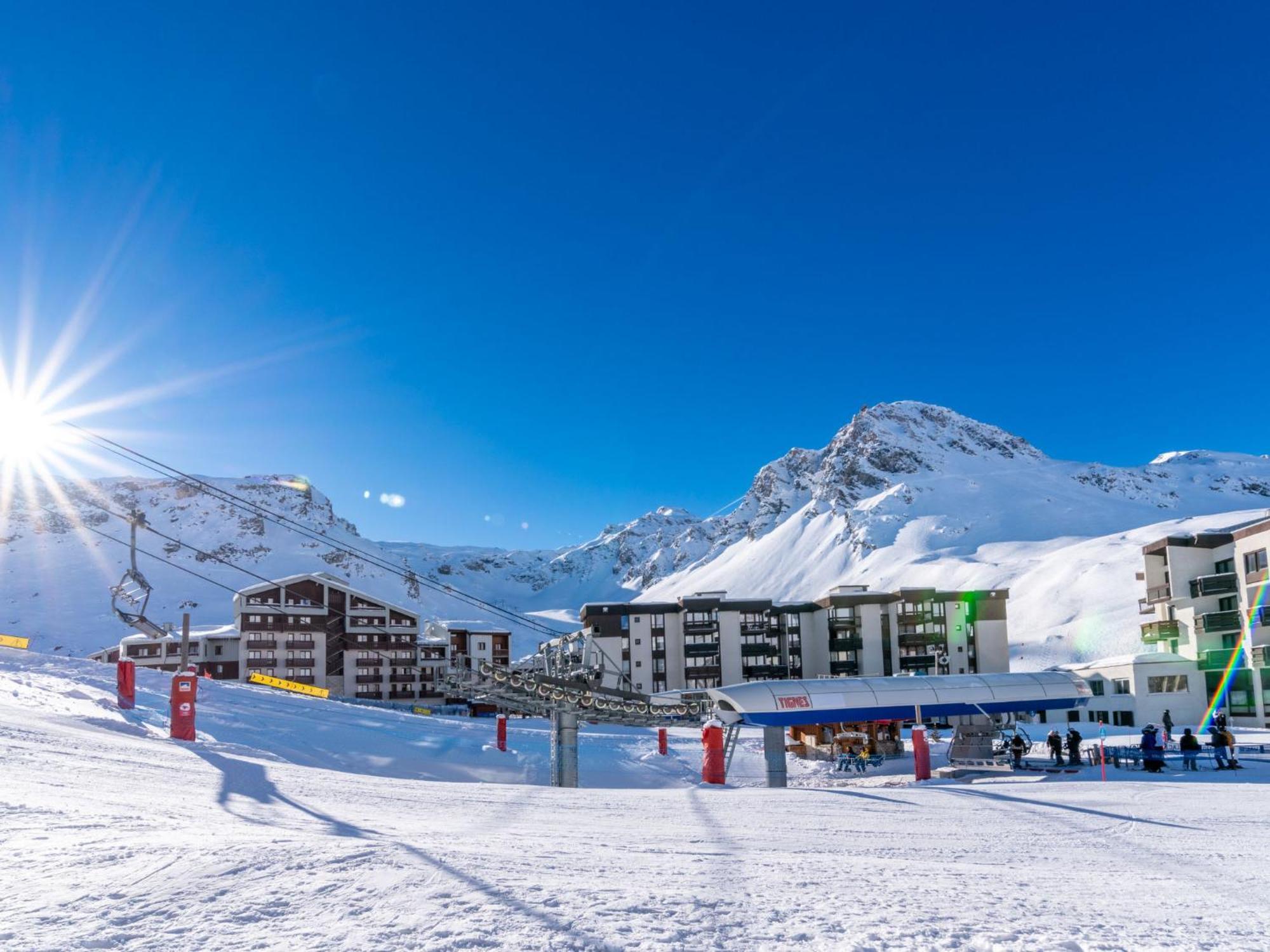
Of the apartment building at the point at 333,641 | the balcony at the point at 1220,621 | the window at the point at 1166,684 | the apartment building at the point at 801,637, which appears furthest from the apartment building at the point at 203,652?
the balcony at the point at 1220,621

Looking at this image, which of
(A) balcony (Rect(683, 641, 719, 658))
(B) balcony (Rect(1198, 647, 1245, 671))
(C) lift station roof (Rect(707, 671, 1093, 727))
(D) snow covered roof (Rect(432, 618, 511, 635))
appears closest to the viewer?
(C) lift station roof (Rect(707, 671, 1093, 727))

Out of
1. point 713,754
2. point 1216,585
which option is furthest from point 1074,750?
point 1216,585

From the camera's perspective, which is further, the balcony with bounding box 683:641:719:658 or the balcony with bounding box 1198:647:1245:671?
the balcony with bounding box 683:641:719:658

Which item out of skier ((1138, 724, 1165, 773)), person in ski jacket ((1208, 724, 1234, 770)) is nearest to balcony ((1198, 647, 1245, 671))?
person in ski jacket ((1208, 724, 1234, 770))

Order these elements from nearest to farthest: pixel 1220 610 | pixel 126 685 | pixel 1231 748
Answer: pixel 1231 748 < pixel 126 685 < pixel 1220 610

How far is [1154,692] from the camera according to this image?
49.9 m

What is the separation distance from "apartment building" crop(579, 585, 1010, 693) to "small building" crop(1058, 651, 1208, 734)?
2180cm

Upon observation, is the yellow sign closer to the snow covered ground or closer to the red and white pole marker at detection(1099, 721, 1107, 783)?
the snow covered ground

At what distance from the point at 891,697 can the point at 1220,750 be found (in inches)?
403

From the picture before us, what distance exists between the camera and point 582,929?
598 centimetres

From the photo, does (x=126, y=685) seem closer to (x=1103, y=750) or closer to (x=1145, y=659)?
(x=1103, y=750)

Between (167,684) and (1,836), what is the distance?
32.7 meters

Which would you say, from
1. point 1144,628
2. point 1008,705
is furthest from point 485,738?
point 1144,628

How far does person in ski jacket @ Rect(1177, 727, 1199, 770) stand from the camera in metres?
23.4
